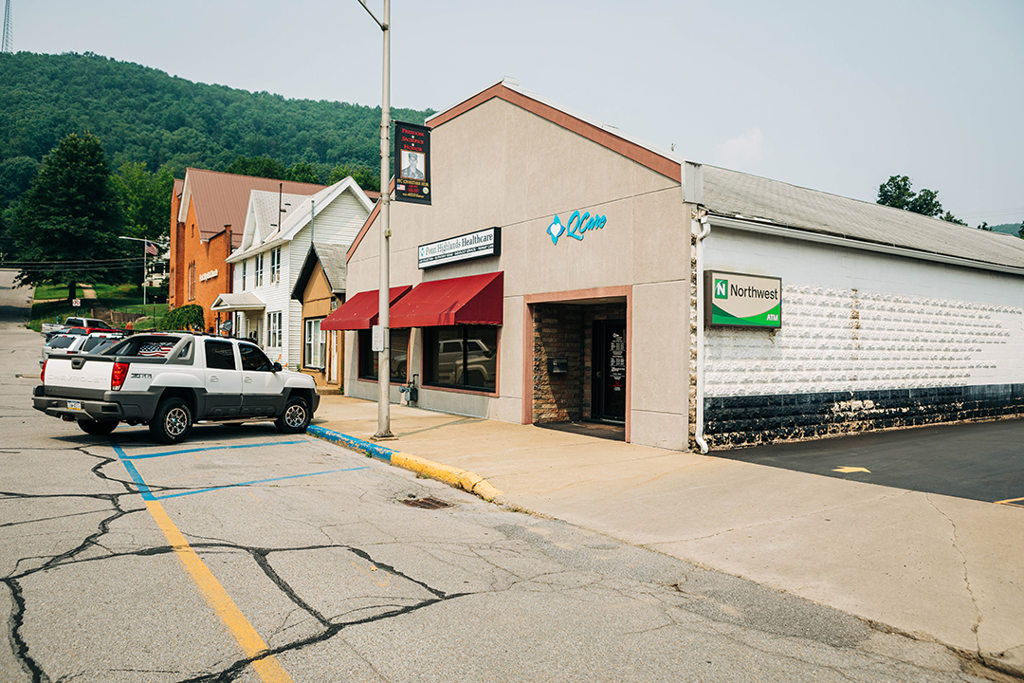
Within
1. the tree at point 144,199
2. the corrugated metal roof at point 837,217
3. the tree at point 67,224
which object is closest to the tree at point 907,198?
the corrugated metal roof at point 837,217

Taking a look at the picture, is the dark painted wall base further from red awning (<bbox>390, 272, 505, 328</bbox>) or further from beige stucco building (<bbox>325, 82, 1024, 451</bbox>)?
red awning (<bbox>390, 272, 505, 328</bbox>)

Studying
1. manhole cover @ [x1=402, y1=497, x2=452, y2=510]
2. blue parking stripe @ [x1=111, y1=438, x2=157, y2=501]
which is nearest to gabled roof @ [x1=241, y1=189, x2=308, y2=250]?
blue parking stripe @ [x1=111, y1=438, x2=157, y2=501]

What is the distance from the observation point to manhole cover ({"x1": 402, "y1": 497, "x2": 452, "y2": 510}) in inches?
325

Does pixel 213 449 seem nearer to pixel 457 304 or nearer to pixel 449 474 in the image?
pixel 449 474

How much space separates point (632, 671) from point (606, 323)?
11884mm

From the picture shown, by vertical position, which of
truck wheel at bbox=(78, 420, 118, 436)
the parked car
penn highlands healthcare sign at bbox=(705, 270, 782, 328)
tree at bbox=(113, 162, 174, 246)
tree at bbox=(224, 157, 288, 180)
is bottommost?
truck wheel at bbox=(78, 420, 118, 436)

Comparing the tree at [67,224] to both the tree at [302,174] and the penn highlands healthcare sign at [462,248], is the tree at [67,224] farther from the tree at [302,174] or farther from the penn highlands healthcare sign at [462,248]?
the penn highlands healthcare sign at [462,248]

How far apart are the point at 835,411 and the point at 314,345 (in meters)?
21.6

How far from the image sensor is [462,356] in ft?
58.0

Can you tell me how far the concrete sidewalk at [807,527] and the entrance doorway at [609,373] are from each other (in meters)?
3.45

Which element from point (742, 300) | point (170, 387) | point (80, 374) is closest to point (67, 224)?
point (80, 374)

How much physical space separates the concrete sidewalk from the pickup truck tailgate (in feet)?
17.0

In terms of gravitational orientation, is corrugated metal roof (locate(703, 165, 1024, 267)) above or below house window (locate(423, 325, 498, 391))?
above

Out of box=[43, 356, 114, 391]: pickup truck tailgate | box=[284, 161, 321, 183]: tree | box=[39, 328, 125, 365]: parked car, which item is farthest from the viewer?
box=[284, 161, 321, 183]: tree
